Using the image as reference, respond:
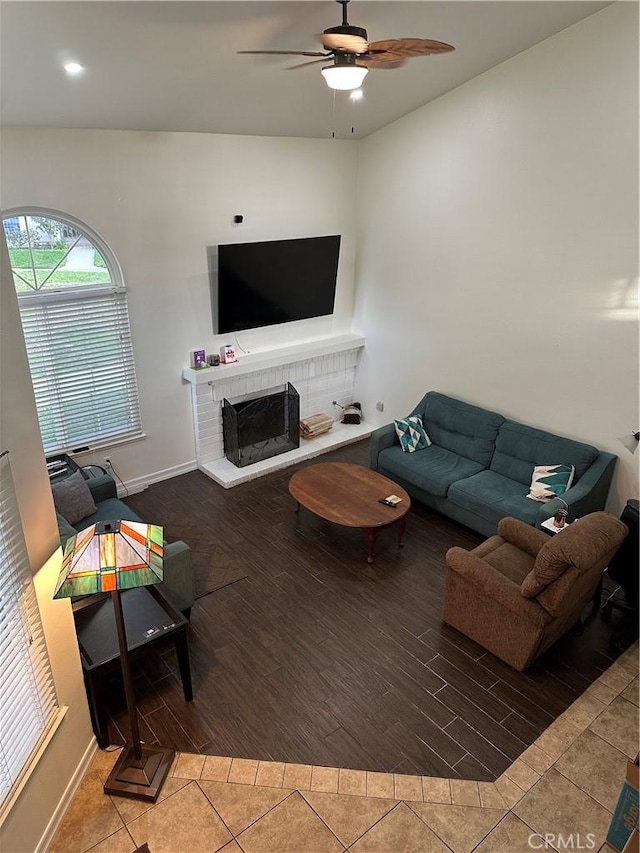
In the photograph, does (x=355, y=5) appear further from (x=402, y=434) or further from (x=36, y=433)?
(x=402, y=434)

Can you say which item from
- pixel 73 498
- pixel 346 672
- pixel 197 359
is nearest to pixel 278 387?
pixel 197 359

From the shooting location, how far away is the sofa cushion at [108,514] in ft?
15.0

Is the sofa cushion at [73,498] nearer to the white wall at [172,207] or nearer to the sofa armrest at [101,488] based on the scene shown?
the sofa armrest at [101,488]

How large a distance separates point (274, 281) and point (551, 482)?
339 cm

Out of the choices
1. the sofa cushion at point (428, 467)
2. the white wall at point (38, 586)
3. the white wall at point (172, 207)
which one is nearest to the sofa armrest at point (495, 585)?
the sofa cushion at point (428, 467)

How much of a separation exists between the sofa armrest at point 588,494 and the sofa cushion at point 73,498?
3.54 m

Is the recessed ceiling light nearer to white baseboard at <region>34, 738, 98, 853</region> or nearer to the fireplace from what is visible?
the fireplace

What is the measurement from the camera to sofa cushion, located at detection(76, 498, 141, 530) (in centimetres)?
458

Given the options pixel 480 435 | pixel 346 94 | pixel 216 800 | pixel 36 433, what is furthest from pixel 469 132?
pixel 216 800

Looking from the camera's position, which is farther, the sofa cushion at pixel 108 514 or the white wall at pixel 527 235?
the sofa cushion at pixel 108 514

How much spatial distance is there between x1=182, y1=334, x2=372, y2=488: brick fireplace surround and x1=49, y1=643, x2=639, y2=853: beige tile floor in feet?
10.5

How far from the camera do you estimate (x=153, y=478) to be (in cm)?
602

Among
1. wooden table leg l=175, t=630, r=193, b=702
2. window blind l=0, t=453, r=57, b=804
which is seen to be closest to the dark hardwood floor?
wooden table leg l=175, t=630, r=193, b=702

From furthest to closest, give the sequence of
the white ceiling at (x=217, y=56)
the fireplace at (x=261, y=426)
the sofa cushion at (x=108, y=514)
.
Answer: the fireplace at (x=261, y=426) → the sofa cushion at (x=108, y=514) → the white ceiling at (x=217, y=56)
